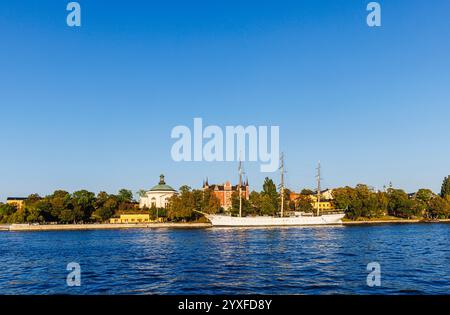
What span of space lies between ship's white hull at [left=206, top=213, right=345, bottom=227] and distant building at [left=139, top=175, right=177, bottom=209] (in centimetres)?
4384

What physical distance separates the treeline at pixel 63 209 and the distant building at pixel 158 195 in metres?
19.9

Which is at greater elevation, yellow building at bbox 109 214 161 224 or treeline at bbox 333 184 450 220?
treeline at bbox 333 184 450 220

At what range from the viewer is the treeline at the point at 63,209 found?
12775 cm

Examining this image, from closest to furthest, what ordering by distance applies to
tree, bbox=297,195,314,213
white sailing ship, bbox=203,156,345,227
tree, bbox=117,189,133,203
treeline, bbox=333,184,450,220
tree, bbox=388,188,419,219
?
white sailing ship, bbox=203,156,345,227, treeline, bbox=333,184,450,220, tree, bbox=388,188,419,219, tree, bbox=297,195,314,213, tree, bbox=117,189,133,203

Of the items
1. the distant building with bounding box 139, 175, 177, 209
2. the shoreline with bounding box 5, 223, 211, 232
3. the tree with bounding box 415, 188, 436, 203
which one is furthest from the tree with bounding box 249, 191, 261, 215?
the tree with bounding box 415, 188, 436, 203

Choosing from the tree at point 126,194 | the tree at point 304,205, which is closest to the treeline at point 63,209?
the tree at point 126,194

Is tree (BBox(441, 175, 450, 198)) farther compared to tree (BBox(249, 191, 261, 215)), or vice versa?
tree (BBox(441, 175, 450, 198))

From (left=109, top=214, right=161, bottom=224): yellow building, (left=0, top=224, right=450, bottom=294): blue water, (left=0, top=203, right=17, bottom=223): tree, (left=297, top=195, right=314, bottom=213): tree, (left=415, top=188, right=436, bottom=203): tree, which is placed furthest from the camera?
(left=415, top=188, right=436, bottom=203): tree

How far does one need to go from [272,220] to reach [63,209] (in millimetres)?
69427

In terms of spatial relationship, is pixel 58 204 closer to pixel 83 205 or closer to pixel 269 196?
pixel 83 205

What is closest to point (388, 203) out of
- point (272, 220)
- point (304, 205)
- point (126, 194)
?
point (304, 205)

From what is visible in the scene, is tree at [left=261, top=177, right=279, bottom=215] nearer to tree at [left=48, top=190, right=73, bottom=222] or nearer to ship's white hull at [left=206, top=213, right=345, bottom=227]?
ship's white hull at [left=206, top=213, right=345, bottom=227]

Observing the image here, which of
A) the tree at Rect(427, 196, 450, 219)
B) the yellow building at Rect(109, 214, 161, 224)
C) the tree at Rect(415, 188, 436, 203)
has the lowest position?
the yellow building at Rect(109, 214, 161, 224)

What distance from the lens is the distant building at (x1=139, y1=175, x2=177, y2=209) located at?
6383 inches
